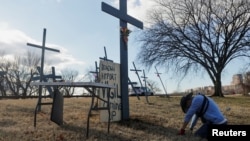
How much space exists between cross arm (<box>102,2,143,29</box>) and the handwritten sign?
128 cm

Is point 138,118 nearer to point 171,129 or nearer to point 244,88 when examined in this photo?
point 171,129

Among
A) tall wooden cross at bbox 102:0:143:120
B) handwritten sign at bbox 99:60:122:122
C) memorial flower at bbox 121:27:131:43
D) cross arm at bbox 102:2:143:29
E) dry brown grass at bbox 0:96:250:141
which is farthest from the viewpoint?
memorial flower at bbox 121:27:131:43

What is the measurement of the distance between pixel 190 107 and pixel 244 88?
195 feet

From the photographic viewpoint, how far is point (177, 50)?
33.0m

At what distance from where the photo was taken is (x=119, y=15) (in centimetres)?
982

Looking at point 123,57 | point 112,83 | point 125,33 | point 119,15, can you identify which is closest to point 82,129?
point 112,83

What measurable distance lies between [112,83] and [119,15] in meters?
1.83

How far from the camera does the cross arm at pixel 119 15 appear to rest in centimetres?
928

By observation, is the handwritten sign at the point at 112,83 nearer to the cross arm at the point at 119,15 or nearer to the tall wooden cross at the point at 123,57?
the tall wooden cross at the point at 123,57

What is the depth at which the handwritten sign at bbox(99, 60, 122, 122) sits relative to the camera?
8938mm

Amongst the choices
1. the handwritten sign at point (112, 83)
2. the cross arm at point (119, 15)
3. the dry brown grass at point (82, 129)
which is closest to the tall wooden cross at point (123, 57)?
the cross arm at point (119, 15)

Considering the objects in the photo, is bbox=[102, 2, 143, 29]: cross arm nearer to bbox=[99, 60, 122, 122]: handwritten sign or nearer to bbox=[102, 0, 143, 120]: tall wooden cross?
bbox=[102, 0, 143, 120]: tall wooden cross

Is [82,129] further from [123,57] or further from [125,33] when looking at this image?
[125,33]

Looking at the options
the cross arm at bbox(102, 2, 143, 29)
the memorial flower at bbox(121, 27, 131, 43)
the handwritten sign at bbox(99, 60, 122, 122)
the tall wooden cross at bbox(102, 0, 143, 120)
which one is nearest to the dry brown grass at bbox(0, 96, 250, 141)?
the handwritten sign at bbox(99, 60, 122, 122)
